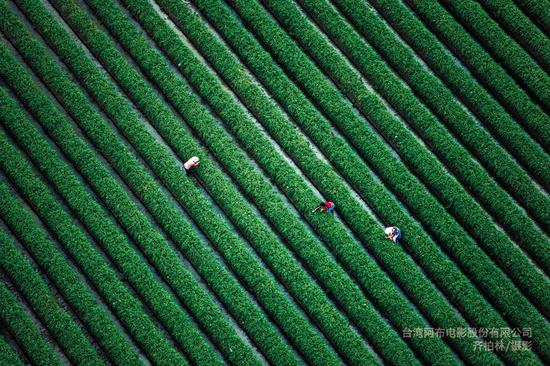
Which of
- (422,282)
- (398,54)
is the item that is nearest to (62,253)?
→ (422,282)

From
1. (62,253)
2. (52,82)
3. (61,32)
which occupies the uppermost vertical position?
(61,32)

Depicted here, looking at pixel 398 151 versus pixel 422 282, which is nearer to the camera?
pixel 422 282

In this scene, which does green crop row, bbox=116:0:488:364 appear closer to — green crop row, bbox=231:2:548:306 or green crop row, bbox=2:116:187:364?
green crop row, bbox=231:2:548:306

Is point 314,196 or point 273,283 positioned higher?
point 314,196

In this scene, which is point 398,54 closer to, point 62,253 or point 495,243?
point 495,243

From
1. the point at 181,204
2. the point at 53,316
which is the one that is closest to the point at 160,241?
the point at 181,204

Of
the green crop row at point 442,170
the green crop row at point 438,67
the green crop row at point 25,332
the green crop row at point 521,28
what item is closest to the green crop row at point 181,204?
the green crop row at point 25,332
